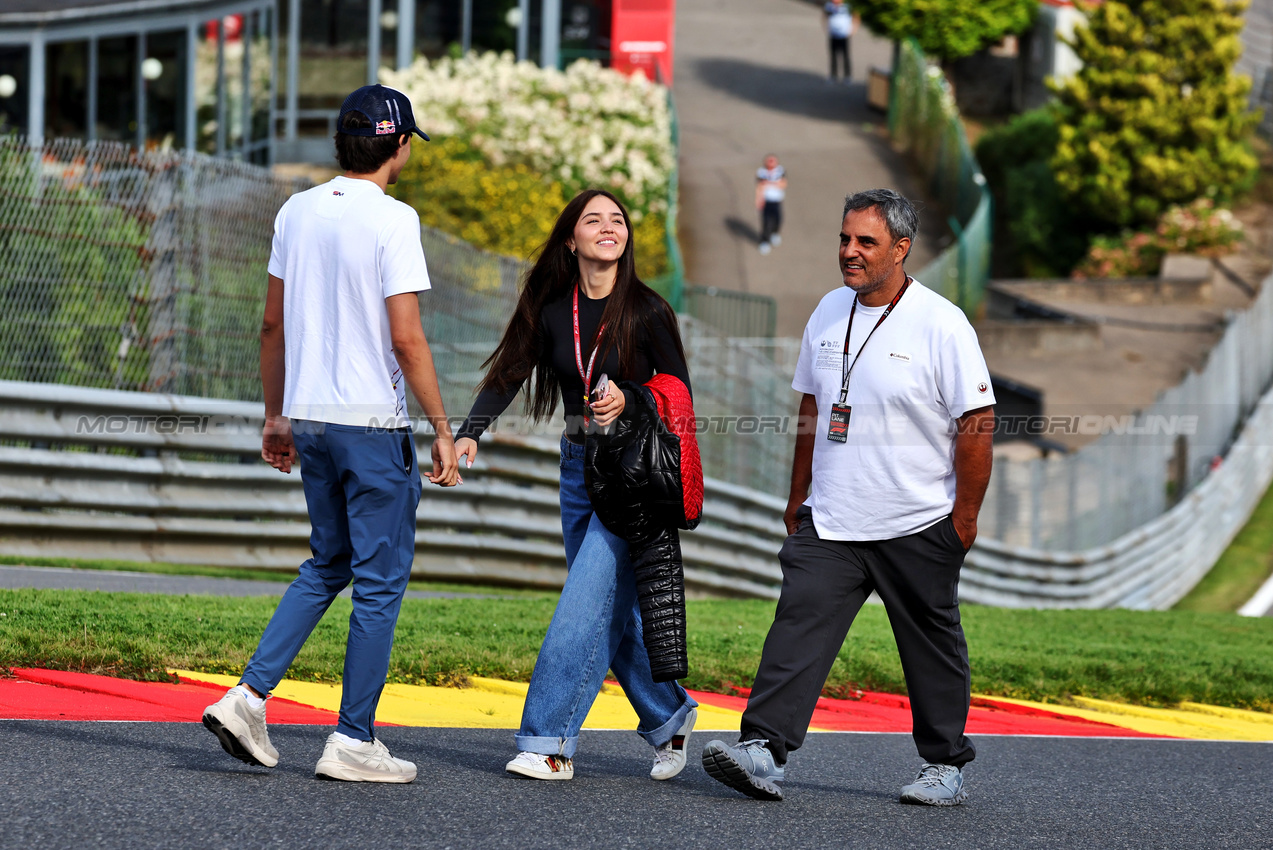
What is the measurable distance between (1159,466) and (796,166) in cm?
1451

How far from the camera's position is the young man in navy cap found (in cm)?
451

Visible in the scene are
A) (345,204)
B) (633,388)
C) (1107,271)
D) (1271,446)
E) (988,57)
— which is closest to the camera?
(345,204)

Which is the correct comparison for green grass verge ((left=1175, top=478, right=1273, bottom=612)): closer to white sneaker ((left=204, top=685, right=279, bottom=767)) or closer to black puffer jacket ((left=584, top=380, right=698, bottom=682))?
black puffer jacket ((left=584, top=380, right=698, bottom=682))

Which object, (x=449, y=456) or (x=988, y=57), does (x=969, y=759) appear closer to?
(x=449, y=456)

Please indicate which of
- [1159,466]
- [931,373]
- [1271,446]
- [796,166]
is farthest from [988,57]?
[931,373]

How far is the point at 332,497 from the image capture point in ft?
15.3

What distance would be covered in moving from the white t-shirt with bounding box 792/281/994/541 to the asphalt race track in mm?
977

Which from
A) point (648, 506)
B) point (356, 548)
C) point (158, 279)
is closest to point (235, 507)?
point (158, 279)

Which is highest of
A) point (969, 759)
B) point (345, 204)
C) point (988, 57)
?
point (988, 57)

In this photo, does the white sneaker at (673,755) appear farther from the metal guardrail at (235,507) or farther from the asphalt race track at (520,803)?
the metal guardrail at (235,507)

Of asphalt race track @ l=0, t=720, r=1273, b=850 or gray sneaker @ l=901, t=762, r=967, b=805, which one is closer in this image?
asphalt race track @ l=0, t=720, r=1273, b=850

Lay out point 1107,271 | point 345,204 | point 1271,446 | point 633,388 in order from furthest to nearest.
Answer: point 1107,271 → point 1271,446 → point 633,388 → point 345,204

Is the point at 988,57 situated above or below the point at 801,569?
above

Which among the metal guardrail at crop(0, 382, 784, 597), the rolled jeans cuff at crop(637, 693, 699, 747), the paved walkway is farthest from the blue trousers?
the paved walkway
